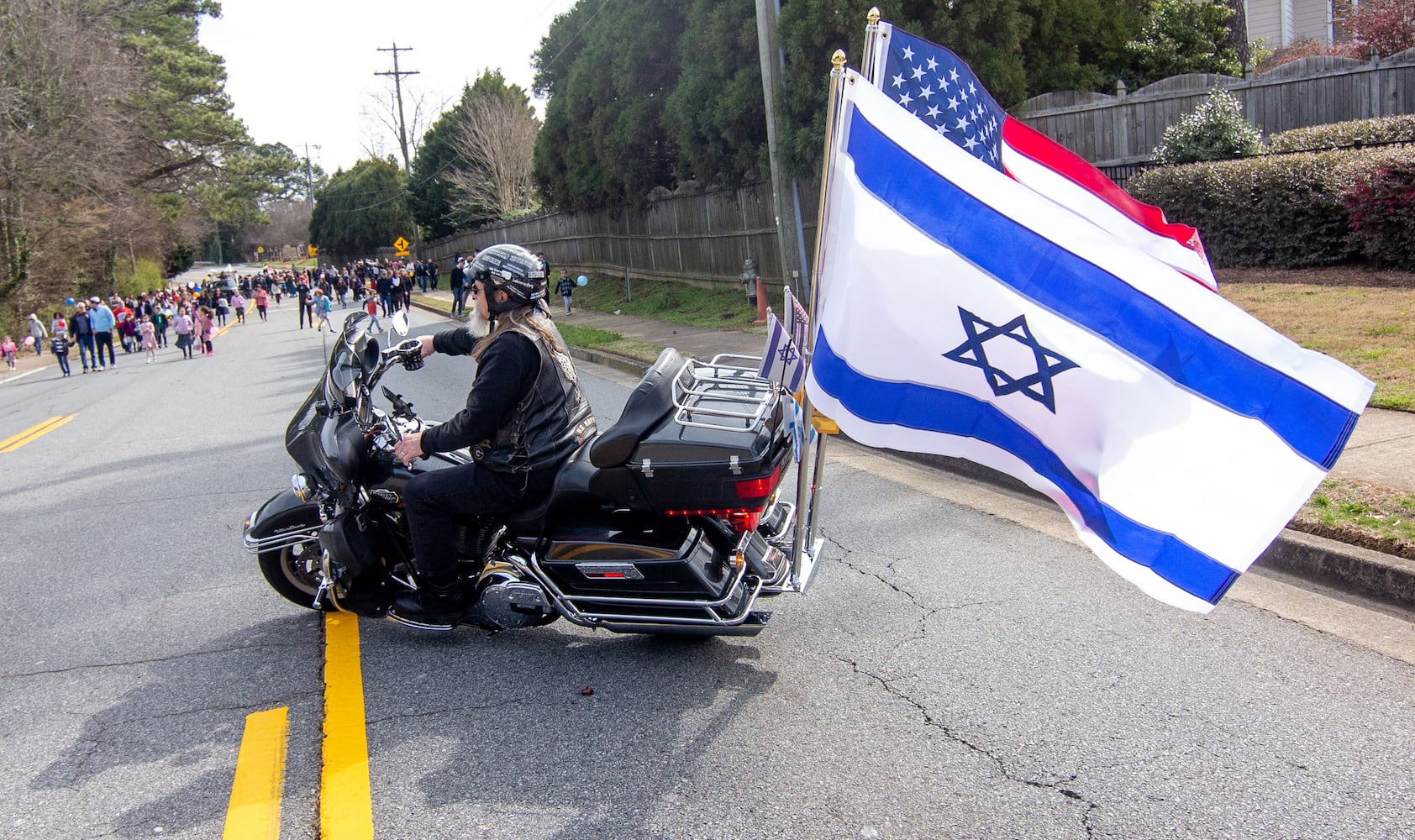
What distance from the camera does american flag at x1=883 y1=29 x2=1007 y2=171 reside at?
14.4 ft

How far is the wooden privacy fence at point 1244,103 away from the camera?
14.9 metres

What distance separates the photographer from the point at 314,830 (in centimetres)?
334

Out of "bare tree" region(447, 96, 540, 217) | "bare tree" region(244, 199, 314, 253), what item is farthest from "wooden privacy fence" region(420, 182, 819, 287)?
"bare tree" region(244, 199, 314, 253)

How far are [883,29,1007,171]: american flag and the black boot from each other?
2.83 metres

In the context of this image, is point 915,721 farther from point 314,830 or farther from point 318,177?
point 318,177

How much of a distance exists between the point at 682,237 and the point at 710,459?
76.0ft

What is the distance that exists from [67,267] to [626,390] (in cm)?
3746

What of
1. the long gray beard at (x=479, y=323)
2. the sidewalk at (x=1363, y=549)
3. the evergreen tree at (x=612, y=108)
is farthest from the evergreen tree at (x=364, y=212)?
the long gray beard at (x=479, y=323)

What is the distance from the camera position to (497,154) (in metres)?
48.4

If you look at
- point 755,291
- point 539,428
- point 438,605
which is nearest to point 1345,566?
point 539,428

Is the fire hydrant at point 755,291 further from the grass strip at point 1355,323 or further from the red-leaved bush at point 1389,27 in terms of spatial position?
the red-leaved bush at point 1389,27

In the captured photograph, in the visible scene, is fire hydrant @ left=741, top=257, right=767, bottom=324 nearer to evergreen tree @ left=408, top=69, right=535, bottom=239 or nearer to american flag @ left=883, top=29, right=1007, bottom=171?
american flag @ left=883, top=29, right=1007, bottom=171

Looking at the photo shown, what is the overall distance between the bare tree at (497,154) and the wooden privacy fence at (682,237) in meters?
7.97

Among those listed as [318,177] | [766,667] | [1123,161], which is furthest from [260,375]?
[318,177]
